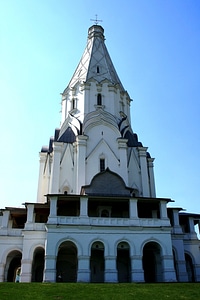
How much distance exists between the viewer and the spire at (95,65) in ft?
120

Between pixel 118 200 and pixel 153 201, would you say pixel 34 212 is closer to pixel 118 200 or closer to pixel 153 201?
pixel 118 200

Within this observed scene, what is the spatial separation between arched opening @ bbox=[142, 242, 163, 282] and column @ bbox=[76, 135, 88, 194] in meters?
7.77

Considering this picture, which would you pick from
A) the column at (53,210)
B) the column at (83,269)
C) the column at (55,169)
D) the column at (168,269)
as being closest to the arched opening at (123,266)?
the column at (168,269)

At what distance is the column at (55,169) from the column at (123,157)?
5.86 meters

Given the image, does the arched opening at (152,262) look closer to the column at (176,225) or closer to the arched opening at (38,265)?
the column at (176,225)

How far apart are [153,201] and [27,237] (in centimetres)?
974

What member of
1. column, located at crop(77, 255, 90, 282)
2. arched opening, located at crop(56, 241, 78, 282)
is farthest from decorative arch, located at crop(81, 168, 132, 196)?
column, located at crop(77, 255, 90, 282)

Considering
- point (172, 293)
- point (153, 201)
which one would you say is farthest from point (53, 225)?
point (172, 293)

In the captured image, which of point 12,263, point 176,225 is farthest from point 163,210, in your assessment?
point 12,263

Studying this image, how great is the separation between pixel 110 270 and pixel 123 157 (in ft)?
40.6

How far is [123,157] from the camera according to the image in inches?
1206

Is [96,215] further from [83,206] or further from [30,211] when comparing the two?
[30,211]

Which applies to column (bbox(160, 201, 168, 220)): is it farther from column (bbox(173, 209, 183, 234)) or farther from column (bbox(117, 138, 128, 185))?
column (bbox(117, 138, 128, 185))

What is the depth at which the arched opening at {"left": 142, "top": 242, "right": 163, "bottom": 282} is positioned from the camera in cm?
2258
